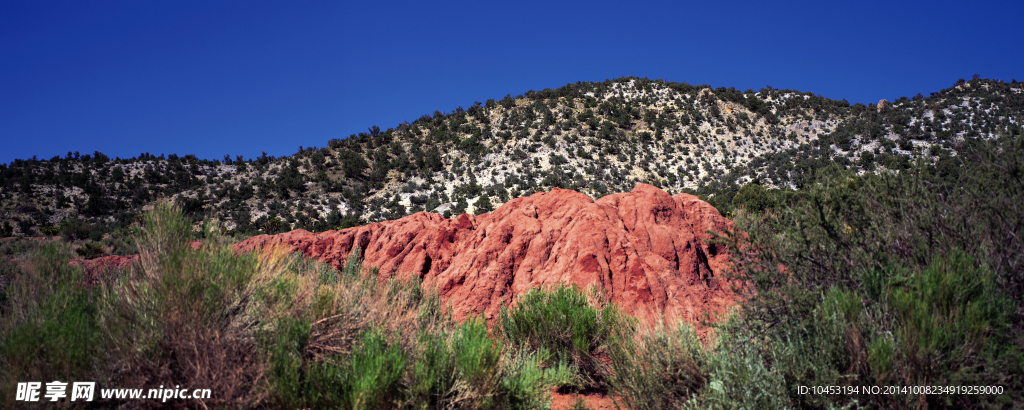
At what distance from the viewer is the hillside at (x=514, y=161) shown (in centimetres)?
3183

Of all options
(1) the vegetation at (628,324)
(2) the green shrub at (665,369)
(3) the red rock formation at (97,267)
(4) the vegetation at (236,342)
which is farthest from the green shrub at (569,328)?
(3) the red rock formation at (97,267)

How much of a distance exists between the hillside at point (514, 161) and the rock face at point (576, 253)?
64.4 feet

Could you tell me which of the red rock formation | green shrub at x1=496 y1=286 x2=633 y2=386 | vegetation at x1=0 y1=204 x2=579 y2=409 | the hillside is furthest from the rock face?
the hillside

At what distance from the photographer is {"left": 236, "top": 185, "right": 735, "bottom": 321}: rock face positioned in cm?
768

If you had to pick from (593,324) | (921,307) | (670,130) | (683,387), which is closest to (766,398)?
(683,387)

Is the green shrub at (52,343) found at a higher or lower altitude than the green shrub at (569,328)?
higher

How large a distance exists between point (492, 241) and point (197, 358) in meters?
6.00

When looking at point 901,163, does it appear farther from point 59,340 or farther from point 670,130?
point 670,130

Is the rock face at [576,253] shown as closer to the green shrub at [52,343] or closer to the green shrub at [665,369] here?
the green shrub at [665,369]

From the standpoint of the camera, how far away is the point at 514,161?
1565 inches

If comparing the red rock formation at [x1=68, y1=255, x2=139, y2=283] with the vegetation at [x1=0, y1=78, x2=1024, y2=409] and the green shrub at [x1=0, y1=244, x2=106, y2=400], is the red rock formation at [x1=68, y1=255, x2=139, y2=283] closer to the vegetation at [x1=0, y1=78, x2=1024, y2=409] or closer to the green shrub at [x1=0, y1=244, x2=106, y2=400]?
the green shrub at [x1=0, y1=244, x2=106, y2=400]

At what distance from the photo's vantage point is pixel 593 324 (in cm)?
658

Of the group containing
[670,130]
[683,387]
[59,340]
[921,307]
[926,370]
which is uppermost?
[670,130]

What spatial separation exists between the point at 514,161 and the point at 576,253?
105ft
